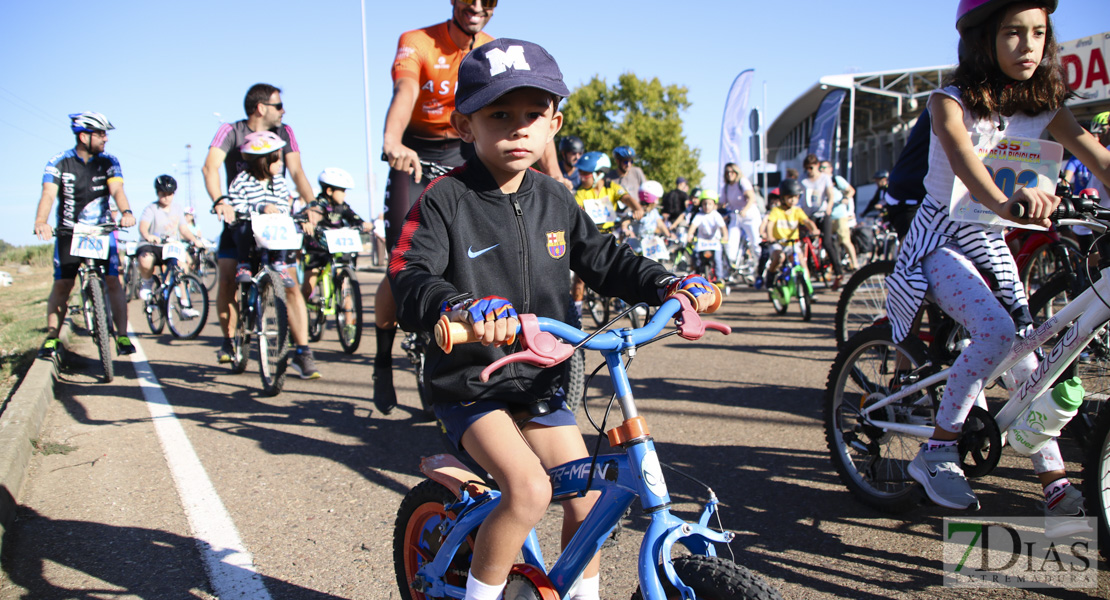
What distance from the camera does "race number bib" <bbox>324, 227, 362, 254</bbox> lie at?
7.48 metres

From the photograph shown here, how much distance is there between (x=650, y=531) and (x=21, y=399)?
492 cm

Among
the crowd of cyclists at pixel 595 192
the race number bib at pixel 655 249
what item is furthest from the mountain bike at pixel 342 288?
the race number bib at pixel 655 249

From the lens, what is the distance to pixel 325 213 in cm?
812

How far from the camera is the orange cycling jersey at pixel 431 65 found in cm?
404

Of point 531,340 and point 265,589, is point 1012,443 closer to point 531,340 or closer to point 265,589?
point 531,340

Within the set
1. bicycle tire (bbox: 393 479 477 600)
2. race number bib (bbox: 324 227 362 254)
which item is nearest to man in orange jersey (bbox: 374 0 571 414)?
bicycle tire (bbox: 393 479 477 600)

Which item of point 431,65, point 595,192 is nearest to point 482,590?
point 431,65

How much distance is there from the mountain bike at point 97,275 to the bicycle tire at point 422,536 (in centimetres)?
513

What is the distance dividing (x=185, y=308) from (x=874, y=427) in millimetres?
8396

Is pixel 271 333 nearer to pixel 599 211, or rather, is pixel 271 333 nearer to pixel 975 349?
pixel 599 211

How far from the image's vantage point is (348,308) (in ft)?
24.8

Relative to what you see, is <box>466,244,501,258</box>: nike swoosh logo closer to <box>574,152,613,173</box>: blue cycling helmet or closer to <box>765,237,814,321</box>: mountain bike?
<box>574,152,613,173</box>: blue cycling helmet

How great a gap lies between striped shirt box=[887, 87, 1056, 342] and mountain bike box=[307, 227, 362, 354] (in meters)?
5.32

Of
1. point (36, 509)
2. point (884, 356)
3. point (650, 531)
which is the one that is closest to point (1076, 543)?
point (884, 356)
